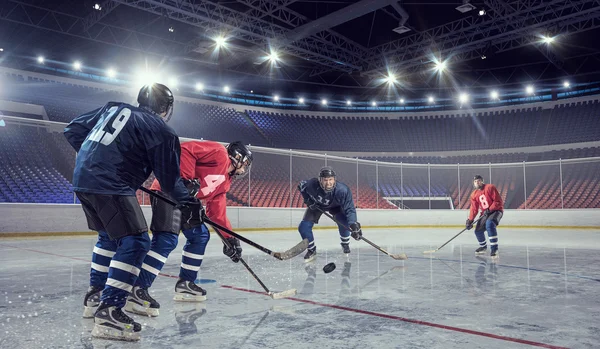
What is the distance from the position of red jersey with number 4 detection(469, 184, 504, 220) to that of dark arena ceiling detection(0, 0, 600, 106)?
289 inches

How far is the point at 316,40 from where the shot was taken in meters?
15.8

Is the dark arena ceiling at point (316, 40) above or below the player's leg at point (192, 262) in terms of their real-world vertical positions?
above

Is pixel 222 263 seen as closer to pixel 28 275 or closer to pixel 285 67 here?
pixel 28 275

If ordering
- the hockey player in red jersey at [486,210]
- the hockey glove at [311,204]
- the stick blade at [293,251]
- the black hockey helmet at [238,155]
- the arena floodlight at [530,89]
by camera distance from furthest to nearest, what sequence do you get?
the arena floodlight at [530,89], the hockey player in red jersey at [486,210], the hockey glove at [311,204], the stick blade at [293,251], the black hockey helmet at [238,155]

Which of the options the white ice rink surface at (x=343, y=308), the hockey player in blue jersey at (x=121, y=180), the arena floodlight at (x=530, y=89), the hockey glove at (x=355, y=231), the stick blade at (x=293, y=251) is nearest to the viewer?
the white ice rink surface at (x=343, y=308)

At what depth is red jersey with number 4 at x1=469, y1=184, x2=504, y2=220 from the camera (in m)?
6.38

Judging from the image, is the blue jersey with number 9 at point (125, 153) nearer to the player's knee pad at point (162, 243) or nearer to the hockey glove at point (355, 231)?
the player's knee pad at point (162, 243)

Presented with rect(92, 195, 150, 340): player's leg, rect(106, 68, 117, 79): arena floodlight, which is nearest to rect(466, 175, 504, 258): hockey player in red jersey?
rect(92, 195, 150, 340): player's leg

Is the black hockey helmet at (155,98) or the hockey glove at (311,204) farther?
the hockey glove at (311,204)

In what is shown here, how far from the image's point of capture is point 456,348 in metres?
1.93

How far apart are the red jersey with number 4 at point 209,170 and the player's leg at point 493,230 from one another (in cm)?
402

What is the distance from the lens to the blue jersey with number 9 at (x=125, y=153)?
2.20 m

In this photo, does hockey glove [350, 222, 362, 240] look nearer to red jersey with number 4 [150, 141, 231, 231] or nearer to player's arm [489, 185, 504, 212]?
player's arm [489, 185, 504, 212]

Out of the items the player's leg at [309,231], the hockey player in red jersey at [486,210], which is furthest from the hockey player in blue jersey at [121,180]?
the hockey player in red jersey at [486,210]
